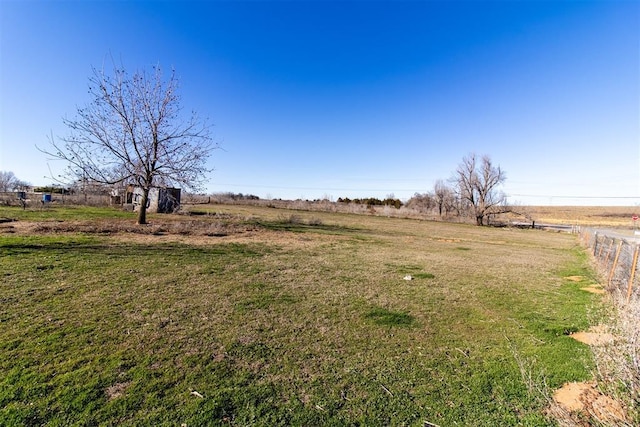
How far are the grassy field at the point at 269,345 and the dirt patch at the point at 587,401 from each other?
126 mm

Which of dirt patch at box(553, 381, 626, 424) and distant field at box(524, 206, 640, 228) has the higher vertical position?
distant field at box(524, 206, 640, 228)

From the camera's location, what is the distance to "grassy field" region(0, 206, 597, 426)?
2506 millimetres

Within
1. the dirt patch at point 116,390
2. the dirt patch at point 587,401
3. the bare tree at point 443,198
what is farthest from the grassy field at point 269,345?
the bare tree at point 443,198

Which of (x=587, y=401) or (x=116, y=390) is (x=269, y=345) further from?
(x=587, y=401)

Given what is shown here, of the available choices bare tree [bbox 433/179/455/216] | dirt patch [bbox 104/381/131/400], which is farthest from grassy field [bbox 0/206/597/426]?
bare tree [bbox 433/179/455/216]

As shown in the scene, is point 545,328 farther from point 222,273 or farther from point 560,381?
point 222,273

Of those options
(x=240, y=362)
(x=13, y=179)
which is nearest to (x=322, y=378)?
(x=240, y=362)

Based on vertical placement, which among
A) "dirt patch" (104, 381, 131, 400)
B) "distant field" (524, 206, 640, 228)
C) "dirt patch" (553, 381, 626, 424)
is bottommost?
"dirt patch" (553, 381, 626, 424)

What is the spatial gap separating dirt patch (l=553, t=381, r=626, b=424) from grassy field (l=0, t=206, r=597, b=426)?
0.13 meters

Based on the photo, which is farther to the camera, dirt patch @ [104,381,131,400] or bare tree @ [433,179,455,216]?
bare tree @ [433,179,455,216]

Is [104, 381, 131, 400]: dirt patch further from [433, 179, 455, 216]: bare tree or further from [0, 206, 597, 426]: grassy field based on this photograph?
[433, 179, 455, 216]: bare tree

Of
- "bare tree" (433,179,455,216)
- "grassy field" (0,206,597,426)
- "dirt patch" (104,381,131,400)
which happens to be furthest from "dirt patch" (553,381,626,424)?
"bare tree" (433,179,455,216)

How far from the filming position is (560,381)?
123 inches

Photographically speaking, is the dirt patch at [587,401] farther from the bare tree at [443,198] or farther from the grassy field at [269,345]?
the bare tree at [443,198]
